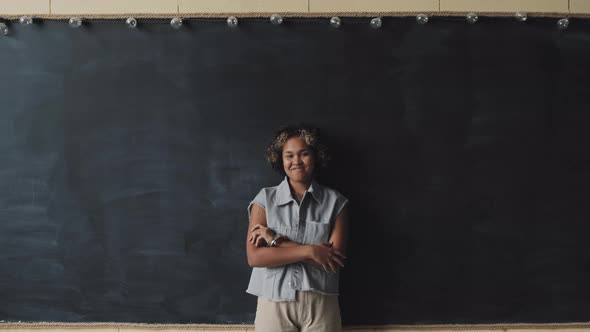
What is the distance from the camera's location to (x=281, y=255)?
1632 mm

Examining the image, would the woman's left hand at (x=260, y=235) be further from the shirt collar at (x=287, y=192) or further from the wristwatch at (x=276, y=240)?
the shirt collar at (x=287, y=192)

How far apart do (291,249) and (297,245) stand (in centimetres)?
3

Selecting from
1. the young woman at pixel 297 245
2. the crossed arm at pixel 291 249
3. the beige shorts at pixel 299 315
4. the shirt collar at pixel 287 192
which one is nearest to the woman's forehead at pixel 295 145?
the young woman at pixel 297 245

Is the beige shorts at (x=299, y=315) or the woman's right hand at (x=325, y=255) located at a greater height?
the woman's right hand at (x=325, y=255)

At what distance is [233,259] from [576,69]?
5.40 ft

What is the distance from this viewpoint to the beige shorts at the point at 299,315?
169 centimetres

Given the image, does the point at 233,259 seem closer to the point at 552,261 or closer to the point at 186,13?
the point at 186,13

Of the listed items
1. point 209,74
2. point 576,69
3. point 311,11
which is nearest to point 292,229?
point 209,74

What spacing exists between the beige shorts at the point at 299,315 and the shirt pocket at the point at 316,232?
0.64 ft

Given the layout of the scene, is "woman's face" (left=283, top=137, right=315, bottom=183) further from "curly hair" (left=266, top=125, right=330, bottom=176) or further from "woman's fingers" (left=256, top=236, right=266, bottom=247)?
"woman's fingers" (left=256, top=236, right=266, bottom=247)

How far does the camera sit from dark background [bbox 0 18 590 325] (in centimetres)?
191

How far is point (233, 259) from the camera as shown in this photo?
191cm

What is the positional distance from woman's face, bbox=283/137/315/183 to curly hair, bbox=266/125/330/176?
27 millimetres

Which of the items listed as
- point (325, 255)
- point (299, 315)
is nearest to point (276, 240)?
point (325, 255)
